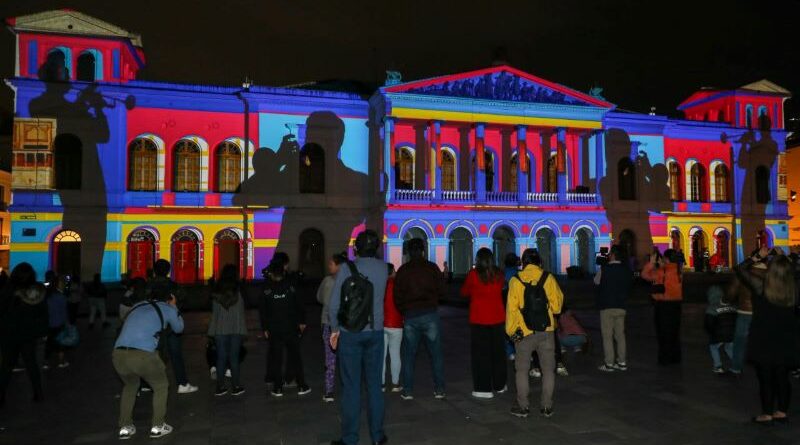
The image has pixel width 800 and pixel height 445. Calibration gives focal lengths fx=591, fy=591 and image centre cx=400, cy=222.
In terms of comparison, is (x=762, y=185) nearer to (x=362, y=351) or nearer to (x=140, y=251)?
(x=140, y=251)

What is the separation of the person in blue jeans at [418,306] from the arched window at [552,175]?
26.9 metres

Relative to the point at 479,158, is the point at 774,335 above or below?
below

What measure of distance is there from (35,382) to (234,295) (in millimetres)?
2838

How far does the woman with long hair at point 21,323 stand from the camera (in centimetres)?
754

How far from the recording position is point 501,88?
30.2 meters

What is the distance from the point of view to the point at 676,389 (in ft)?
26.3

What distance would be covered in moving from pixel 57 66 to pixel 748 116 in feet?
126

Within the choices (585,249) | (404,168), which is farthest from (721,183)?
(404,168)

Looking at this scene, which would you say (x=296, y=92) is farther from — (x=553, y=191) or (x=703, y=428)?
(x=703, y=428)

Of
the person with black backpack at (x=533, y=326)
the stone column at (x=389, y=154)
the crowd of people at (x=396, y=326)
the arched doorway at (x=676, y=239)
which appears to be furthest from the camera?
the arched doorway at (x=676, y=239)

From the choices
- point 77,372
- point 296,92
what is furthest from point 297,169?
point 77,372

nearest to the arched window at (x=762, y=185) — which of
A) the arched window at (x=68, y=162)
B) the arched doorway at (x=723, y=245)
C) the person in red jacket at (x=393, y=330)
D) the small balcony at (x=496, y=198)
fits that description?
the arched doorway at (x=723, y=245)

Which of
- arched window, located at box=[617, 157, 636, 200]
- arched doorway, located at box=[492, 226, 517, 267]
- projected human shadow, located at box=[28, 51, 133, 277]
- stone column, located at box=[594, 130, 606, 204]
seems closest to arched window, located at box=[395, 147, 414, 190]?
arched doorway, located at box=[492, 226, 517, 267]

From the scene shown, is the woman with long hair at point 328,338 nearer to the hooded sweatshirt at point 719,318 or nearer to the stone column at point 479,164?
the hooded sweatshirt at point 719,318
